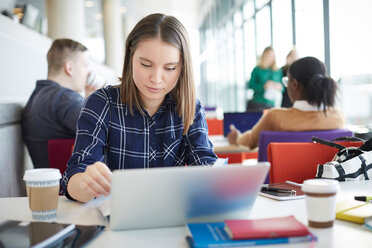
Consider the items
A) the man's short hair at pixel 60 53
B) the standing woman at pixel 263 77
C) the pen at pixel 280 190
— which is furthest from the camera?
the standing woman at pixel 263 77

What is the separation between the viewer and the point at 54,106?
107 inches

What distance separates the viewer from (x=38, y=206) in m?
1.10

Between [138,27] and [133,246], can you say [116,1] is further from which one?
[133,246]

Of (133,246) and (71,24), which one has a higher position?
(71,24)

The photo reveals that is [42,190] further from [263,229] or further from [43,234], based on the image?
[263,229]

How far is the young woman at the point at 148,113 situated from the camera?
1466mm

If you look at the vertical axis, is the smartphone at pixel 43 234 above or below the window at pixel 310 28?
below

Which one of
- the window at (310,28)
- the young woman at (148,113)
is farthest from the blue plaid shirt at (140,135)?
the window at (310,28)

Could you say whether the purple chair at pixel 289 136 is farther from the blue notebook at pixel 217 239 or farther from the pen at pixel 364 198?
A: the blue notebook at pixel 217 239

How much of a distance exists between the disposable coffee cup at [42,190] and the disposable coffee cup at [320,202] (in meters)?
0.63

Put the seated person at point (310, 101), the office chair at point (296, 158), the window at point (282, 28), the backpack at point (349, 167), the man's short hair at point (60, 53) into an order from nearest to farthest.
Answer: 1. the backpack at point (349, 167)
2. the office chair at point (296, 158)
3. the seated person at point (310, 101)
4. the man's short hair at point (60, 53)
5. the window at point (282, 28)

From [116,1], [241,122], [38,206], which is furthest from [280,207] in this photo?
[116,1]

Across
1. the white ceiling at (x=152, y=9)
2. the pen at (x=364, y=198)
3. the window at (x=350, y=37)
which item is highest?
the white ceiling at (x=152, y=9)

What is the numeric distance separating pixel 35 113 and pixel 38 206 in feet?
5.87
